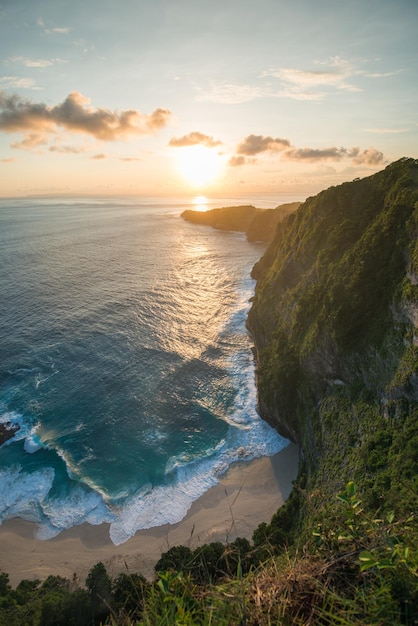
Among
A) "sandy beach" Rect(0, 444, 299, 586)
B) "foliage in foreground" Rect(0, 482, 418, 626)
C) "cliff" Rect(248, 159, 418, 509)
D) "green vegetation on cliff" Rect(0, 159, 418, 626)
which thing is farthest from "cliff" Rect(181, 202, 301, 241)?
"foliage in foreground" Rect(0, 482, 418, 626)

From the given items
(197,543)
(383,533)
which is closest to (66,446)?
(197,543)

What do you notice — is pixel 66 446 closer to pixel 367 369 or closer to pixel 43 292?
pixel 367 369

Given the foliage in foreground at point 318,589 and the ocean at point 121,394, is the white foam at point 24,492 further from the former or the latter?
the foliage in foreground at point 318,589

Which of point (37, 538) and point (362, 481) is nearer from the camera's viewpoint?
point (362, 481)

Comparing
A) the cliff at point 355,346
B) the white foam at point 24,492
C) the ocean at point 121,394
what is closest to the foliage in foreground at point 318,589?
the cliff at point 355,346

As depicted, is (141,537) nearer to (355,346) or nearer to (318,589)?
(355,346)

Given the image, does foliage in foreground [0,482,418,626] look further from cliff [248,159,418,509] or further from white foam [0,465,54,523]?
white foam [0,465,54,523]

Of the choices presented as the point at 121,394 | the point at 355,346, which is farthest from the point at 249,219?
the point at 355,346
